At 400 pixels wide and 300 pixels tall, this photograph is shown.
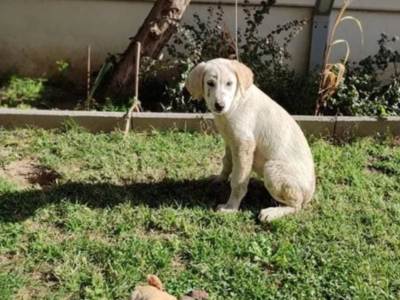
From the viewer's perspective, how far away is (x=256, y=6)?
738 centimetres

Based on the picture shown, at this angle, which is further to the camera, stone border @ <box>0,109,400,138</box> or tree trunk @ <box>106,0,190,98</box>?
tree trunk @ <box>106,0,190,98</box>

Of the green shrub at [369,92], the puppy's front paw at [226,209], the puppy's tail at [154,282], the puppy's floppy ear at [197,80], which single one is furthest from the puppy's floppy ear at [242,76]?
the green shrub at [369,92]

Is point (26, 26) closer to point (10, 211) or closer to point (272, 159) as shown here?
point (10, 211)

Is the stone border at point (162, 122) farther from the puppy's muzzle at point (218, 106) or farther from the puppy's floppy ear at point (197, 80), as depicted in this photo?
the puppy's muzzle at point (218, 106)

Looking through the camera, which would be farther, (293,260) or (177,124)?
(177,124)

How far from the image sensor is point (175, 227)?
4.50 m

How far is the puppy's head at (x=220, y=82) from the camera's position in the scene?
14.0 feet

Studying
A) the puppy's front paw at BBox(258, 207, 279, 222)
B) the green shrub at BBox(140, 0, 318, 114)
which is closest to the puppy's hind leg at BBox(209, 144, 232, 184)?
the puppy's front paw at BBox(258, 207, 279, 222)

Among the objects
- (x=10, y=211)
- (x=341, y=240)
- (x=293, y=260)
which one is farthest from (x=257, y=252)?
(x=10, y=211)

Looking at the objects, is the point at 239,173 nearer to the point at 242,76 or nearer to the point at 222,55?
the point at 242,76

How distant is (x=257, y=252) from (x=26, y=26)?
185 inches

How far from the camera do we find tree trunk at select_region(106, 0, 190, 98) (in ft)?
21.1

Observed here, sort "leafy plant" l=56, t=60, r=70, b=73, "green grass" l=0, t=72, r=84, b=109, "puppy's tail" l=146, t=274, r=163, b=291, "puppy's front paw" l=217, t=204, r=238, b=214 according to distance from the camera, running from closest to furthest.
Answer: "puppy's tail" l=146, t=274, r=163, b=291, "puppy's front paw" l=217, t=204, r=238, b=214, "green grass" l=0, t=72, r=84, b=109, "leafy plant" l=56, t=60, r=70, b=73

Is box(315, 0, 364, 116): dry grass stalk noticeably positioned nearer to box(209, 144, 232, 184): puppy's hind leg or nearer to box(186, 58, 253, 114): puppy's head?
box(209, 144, 232, 184): puppy's hind leg
